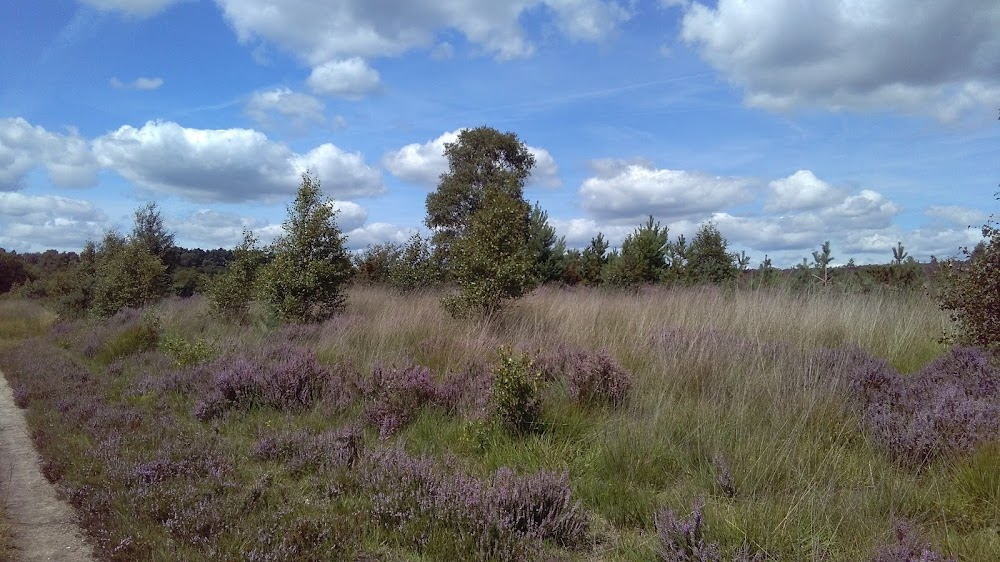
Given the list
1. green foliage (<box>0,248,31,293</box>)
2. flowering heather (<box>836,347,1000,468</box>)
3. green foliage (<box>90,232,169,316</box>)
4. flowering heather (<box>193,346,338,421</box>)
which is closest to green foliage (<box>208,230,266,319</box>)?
green foliage (<box>90,232,169,316</box>)

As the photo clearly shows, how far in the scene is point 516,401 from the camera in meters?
5.19

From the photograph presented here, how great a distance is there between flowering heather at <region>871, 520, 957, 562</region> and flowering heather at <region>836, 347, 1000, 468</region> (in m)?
1.25

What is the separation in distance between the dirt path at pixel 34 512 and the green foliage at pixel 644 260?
50.0 feet

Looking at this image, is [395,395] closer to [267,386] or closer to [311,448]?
[311,448]

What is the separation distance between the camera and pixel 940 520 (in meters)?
3.39

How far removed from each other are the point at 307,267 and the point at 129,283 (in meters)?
11.2

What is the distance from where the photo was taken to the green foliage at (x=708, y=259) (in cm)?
1803

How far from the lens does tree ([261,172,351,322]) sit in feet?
39.5

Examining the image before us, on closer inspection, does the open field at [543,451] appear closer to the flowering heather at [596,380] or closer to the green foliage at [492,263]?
the flowering heather at [596,380]

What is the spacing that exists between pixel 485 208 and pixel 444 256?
960cm

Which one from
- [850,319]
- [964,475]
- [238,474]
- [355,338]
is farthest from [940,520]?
[355,338]

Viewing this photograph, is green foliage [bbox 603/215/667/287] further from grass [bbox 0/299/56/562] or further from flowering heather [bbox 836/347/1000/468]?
grass [bbox 0/299/56/562]

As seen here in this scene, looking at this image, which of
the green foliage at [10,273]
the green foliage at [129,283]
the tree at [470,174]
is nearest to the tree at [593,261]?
the tree at [470,174]

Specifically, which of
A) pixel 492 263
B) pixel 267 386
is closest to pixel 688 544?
pixel 267 386
